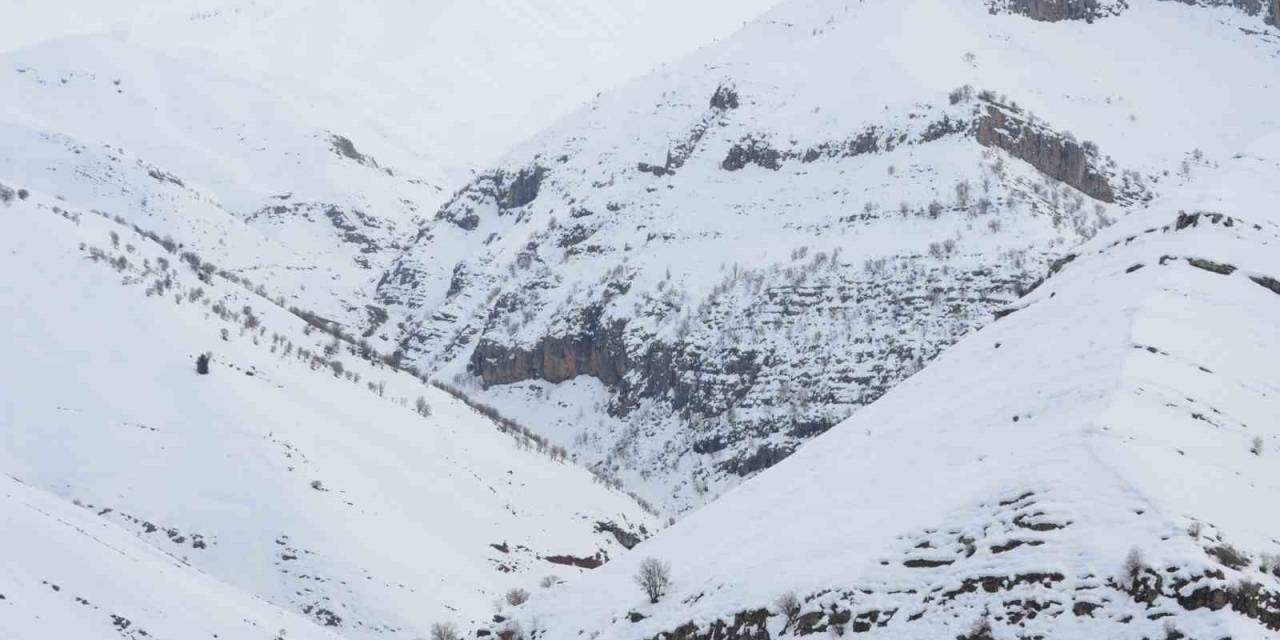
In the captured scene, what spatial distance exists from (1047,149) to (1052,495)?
523 ft

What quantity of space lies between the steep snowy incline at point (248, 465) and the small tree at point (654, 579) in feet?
57.7

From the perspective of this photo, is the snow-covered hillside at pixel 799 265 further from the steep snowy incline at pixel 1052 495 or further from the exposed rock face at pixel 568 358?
the steep snowy incline at pixel 1052 495

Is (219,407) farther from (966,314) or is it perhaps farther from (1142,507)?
(966,314)

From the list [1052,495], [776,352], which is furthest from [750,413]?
[1052,495]

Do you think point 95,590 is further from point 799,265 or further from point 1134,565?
point 799,265

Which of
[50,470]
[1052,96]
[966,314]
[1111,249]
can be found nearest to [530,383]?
[966,314]

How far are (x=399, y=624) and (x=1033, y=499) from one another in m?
48.5

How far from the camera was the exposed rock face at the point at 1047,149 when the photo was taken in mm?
180750

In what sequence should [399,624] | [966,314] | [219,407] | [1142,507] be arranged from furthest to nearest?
1. [966,314]
2. [219,407]
3. [399,624]
4. [1142,507]

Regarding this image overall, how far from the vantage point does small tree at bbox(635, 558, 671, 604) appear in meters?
40.1

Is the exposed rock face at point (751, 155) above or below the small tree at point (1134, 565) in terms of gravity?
Answer: above

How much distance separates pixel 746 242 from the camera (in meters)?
179

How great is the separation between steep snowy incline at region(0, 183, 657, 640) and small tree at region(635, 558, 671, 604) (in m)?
17.6

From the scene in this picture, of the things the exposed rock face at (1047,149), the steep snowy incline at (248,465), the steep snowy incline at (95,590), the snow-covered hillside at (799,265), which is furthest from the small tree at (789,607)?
the exposed rock face at (1047,149)
